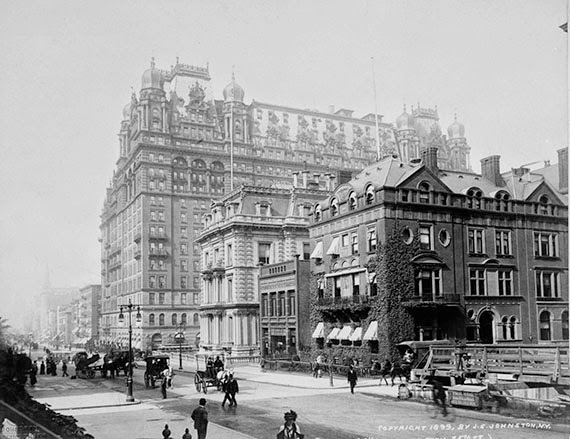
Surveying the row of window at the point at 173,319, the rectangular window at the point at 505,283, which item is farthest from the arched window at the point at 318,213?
the row of window at the point at 173,319

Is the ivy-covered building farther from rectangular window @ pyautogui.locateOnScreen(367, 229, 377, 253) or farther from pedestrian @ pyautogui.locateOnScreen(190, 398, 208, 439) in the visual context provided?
pedestrian @ pyautogui.locateOnScreen(190, 398, 208, 439)

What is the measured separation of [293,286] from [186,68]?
31071mm

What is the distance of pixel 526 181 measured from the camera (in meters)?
37.2

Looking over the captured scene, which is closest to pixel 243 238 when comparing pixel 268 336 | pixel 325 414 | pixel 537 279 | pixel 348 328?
pixel 268 336

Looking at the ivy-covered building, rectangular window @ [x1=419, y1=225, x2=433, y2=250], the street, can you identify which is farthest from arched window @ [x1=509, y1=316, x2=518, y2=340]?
the street

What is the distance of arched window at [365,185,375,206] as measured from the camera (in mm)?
39656

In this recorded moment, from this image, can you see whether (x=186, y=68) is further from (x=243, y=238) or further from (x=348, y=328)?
(x=243, y=238)

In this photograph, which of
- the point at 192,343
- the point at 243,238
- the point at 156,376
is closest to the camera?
the point at 156,376

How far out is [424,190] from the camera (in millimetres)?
39469

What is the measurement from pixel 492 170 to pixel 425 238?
633 cm

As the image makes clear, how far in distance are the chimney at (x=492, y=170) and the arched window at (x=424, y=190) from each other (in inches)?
161

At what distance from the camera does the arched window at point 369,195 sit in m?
39.7

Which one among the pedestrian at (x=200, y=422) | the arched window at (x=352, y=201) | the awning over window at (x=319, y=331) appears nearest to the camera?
the pedestrian at (x=200, y=422)

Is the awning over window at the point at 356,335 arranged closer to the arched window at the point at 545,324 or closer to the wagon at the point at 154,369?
the arched window at the point at 545,324
